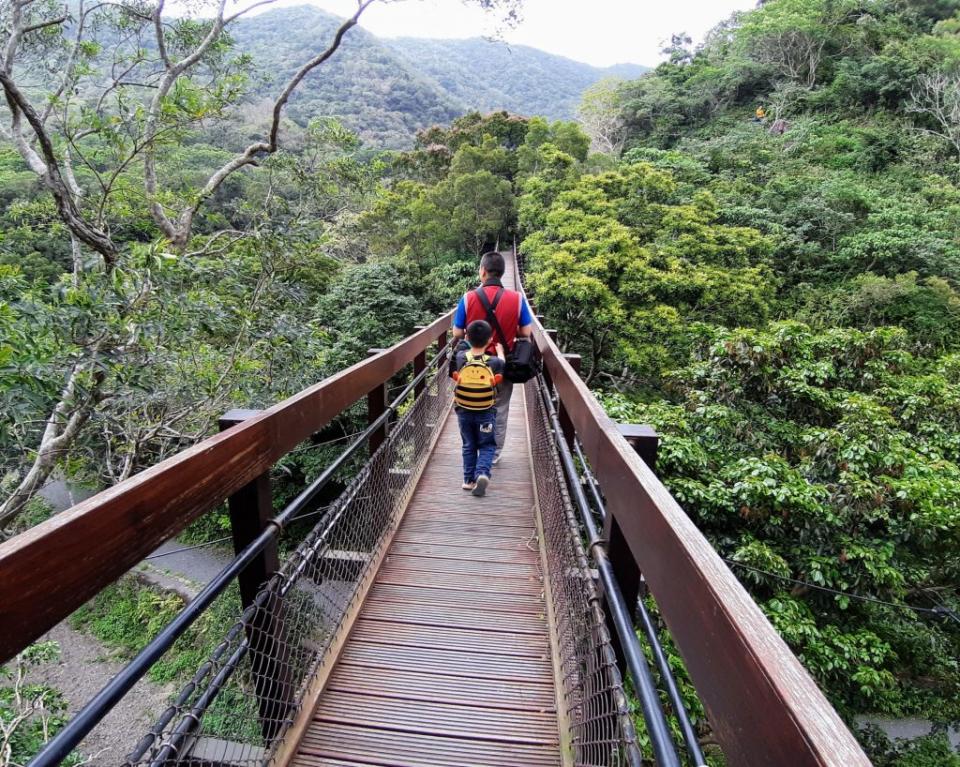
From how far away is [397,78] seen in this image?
60.8m

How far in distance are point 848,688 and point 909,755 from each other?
0.98 metres

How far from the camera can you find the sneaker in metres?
3.10

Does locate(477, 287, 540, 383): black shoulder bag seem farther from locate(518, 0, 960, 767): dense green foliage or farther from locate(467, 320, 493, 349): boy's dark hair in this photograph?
locate(518, 0, 960, 767): dense green foliage

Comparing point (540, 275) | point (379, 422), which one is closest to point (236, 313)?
point (379, 422)

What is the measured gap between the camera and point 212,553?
11.9 meters

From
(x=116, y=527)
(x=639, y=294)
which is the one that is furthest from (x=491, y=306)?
(x=639, y=294)

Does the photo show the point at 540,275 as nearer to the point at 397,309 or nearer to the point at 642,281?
the point at 642,281

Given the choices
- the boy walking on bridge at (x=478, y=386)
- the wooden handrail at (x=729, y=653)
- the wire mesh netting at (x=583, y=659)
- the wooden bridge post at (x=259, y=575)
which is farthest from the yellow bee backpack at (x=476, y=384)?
the wooden handrail at (x=729, y=653)

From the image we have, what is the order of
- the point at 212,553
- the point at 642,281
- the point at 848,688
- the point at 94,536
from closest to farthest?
the point at 94,536, the point at 848,688, the point at 642,281, the point at 212,553

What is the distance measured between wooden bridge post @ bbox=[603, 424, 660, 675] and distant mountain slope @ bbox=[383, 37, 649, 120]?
76711 mm

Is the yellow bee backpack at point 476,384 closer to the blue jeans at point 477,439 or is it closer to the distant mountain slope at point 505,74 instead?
the blue jeans at point 477,439

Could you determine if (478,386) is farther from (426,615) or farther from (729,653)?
(729,653)

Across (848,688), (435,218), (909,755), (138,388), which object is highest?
(435,218)

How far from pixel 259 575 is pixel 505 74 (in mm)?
116264
